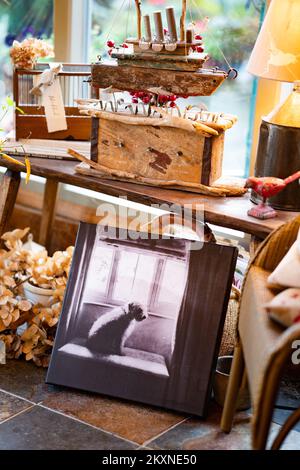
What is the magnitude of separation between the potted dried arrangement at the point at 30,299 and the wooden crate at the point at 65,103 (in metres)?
0.44

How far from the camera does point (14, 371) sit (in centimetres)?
268

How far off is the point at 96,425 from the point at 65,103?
1301mm

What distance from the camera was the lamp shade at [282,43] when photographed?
7.68 feet

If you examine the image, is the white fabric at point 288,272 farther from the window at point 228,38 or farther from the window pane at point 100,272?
the window at point 228,38

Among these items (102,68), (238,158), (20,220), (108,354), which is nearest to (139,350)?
(108,354)

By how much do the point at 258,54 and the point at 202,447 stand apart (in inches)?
48.7

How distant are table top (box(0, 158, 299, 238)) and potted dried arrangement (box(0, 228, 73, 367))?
346 mm

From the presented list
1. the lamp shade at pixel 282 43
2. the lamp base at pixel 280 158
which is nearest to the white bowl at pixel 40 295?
the lamp base at pixel 280 158

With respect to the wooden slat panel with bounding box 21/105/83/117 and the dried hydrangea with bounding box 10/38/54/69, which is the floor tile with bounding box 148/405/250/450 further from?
the dried hydrangea with bounding box 10/38/54/69

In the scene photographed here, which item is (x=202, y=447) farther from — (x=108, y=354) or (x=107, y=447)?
(x=108, y=354)

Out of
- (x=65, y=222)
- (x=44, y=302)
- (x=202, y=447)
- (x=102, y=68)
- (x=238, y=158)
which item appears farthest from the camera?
(x=65, y=222)

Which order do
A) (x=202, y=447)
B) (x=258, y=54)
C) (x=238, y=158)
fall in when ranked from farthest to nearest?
(x=238, y=158), (x=258, y=54), (x=202, y=447)

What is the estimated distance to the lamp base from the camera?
237 centimetres

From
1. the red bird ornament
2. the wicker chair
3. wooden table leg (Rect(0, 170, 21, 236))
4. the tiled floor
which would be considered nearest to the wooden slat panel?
wooden table leg (Rect(0, 170, 21, 236))
